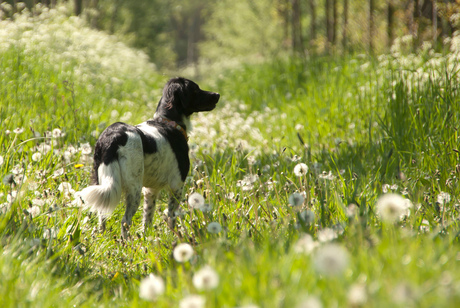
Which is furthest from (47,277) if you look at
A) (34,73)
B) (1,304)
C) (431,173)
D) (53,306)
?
(34,73)

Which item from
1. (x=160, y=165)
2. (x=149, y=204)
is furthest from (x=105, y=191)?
(x=149, y=204)

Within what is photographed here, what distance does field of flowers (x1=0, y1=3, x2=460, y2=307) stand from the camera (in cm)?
151

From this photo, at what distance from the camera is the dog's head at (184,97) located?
13.9 feet

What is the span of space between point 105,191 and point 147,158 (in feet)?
2.03

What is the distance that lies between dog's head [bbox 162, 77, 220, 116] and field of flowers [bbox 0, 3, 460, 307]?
554 millimetres

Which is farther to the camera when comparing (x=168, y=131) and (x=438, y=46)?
(x=438, y=46)

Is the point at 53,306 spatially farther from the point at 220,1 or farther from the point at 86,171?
the point at 220,1

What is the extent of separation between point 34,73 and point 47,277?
19.7 ft

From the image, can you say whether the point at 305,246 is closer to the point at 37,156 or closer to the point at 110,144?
the point at 110,144

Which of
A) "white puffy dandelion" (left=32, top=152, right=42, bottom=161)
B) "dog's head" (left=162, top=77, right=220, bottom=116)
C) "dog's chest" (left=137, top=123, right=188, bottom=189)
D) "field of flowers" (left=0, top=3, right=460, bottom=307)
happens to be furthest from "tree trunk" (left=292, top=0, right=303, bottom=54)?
"white puffy dandelion" (left=32, top=152, right=42, bottom=161)

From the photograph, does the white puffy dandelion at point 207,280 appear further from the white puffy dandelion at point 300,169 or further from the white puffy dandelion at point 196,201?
the white puffy dandelion at point 300,169

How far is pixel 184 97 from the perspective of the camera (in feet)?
14.0

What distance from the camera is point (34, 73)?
7207 millimetres

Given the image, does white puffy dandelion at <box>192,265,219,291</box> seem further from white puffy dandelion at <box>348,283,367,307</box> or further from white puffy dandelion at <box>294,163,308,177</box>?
white puffy dandelion at <box>294,163,308,177</box>
